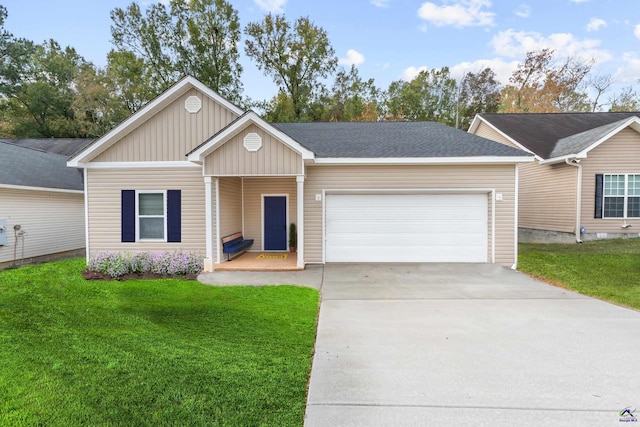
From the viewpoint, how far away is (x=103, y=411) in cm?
281

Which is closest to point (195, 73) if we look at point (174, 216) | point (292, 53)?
point (292, 53)

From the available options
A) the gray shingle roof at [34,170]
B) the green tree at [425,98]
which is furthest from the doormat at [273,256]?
the green tree at [425,98]

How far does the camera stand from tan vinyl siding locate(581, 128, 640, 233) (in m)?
12.2

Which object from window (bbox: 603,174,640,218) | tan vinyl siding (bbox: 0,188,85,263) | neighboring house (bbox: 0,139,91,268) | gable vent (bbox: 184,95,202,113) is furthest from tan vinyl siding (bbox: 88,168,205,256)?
window (bbox: 603,174,640,218)

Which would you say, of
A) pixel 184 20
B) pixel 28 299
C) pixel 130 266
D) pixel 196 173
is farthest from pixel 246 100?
pixel 28 299

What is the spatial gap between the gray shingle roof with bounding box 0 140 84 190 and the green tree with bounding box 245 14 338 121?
615 inches

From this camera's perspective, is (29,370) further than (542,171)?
No

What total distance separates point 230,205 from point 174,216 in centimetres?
163

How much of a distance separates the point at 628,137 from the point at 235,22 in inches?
991

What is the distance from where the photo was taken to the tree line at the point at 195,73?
2516 centimetres

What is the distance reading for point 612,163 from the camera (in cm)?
1226

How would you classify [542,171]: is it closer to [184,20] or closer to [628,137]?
[628,137]

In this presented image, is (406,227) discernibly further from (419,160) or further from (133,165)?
(133,165)

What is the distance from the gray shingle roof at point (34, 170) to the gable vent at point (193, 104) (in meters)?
6.35
